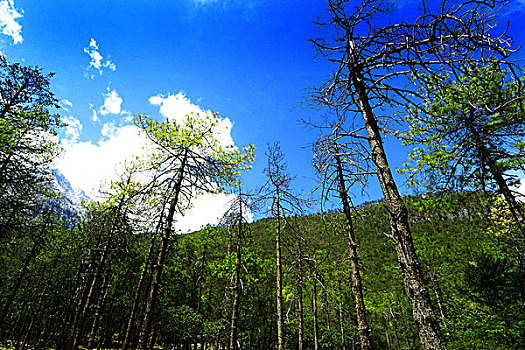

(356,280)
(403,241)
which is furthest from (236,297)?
(403,241)

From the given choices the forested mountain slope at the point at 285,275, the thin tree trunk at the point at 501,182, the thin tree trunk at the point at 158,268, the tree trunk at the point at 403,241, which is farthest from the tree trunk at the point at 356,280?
the thin tree trunk at the point at 158,268

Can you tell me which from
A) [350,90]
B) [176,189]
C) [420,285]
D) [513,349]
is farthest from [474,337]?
[176,189]

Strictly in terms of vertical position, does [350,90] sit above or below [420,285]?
above

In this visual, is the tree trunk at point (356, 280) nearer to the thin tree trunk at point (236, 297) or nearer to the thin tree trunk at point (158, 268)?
the thin tree trunk at point (236, 297)

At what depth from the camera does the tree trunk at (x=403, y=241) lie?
2885 mm

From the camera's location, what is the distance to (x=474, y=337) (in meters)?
7.76

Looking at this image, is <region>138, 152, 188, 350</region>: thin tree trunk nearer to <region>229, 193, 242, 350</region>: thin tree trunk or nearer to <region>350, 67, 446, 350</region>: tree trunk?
<region>229, 193, 242, 350</region>: thin tree trunk

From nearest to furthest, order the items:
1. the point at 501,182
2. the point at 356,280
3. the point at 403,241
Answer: the point at 403,241 → the point at 356,280 → the point at 501,182

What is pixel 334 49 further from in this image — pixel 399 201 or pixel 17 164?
pixel 17 164

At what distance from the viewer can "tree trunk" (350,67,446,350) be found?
288 centimetres

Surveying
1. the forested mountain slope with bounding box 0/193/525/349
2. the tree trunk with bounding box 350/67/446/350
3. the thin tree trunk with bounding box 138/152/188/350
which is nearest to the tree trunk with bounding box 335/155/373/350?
the forested mountain slope with bounding box 0/193/525/349

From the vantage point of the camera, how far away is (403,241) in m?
3.40

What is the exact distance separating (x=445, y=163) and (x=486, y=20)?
25.1ft

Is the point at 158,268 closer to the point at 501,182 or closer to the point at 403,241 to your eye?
the point at 403,241
